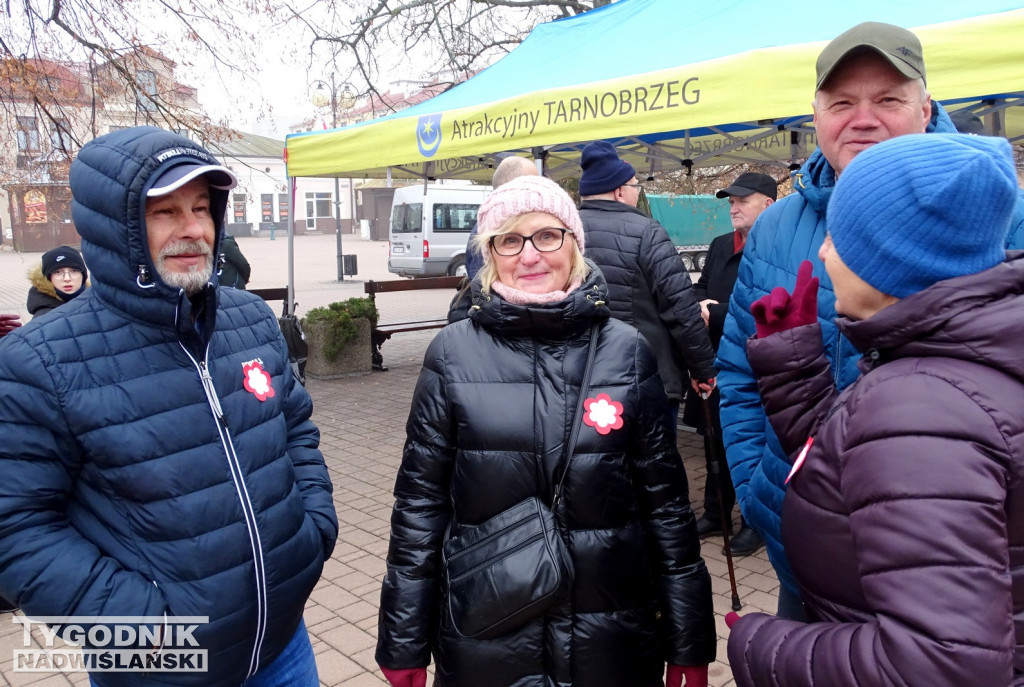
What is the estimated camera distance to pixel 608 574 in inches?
68.6

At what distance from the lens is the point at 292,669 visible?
195 cm

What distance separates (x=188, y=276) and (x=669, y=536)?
1329 millimetres

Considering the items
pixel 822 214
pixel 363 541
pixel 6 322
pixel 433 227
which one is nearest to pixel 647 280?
pixel 822 214

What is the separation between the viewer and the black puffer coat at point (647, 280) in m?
3.98

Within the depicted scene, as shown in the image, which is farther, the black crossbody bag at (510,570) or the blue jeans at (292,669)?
the blue jeans at (292,669)

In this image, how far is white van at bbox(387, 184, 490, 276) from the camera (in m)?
21.5

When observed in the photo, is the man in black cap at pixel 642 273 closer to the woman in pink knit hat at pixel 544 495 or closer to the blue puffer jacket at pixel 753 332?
the blue puffer jacket at pixel 753 332

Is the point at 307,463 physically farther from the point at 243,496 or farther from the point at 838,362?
the point at 838,362

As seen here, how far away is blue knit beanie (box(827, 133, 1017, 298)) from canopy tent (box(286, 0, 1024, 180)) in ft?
7.76

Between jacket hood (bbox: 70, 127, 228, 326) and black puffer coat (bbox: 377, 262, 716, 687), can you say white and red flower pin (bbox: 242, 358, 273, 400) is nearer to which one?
jacket hood (bbox: 70, 127, 228, 326)

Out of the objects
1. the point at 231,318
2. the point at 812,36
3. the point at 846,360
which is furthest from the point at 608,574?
the point at 812,36

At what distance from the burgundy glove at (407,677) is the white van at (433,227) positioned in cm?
1970

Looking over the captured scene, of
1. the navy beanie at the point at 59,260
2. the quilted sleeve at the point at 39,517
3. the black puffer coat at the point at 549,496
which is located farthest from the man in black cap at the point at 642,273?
the navy beanie at the point at 59,260

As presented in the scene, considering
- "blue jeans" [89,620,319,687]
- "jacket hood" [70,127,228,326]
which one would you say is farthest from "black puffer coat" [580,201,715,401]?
"jacket hood" [70,127,228,326]
